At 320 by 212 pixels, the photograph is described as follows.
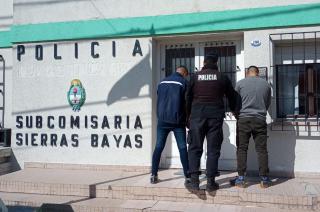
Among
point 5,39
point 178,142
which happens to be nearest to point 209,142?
point 178,142

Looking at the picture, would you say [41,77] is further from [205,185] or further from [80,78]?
[205,185]

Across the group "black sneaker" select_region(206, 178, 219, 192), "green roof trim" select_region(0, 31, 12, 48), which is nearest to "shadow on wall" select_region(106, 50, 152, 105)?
"black sneaker" select_region(206, 178, 219, 192)

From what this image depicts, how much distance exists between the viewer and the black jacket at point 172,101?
19.9ft

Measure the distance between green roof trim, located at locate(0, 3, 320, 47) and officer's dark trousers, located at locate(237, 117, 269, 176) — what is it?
5.76 ft

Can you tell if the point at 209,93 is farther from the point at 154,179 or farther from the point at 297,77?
the point at 297,77

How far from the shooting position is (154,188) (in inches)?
239

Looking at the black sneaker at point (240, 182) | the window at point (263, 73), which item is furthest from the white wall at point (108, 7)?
the black sneaker at point (240, 182)

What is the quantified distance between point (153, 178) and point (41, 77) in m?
3.24

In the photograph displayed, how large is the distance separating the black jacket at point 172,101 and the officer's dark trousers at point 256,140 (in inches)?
34.5

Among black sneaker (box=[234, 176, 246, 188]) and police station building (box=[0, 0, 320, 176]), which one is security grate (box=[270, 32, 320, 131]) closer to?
police station building (box=[0, 0, 320, 176])

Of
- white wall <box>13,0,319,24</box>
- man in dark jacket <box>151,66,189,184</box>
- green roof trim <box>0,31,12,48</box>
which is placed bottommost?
man in dark jacket <box>151,66,189,184</box>

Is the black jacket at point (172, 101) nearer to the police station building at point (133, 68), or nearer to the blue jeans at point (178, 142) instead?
the blue jeans at point (178, 142)

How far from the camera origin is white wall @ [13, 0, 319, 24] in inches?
279

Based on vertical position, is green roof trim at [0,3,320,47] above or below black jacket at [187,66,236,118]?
above
